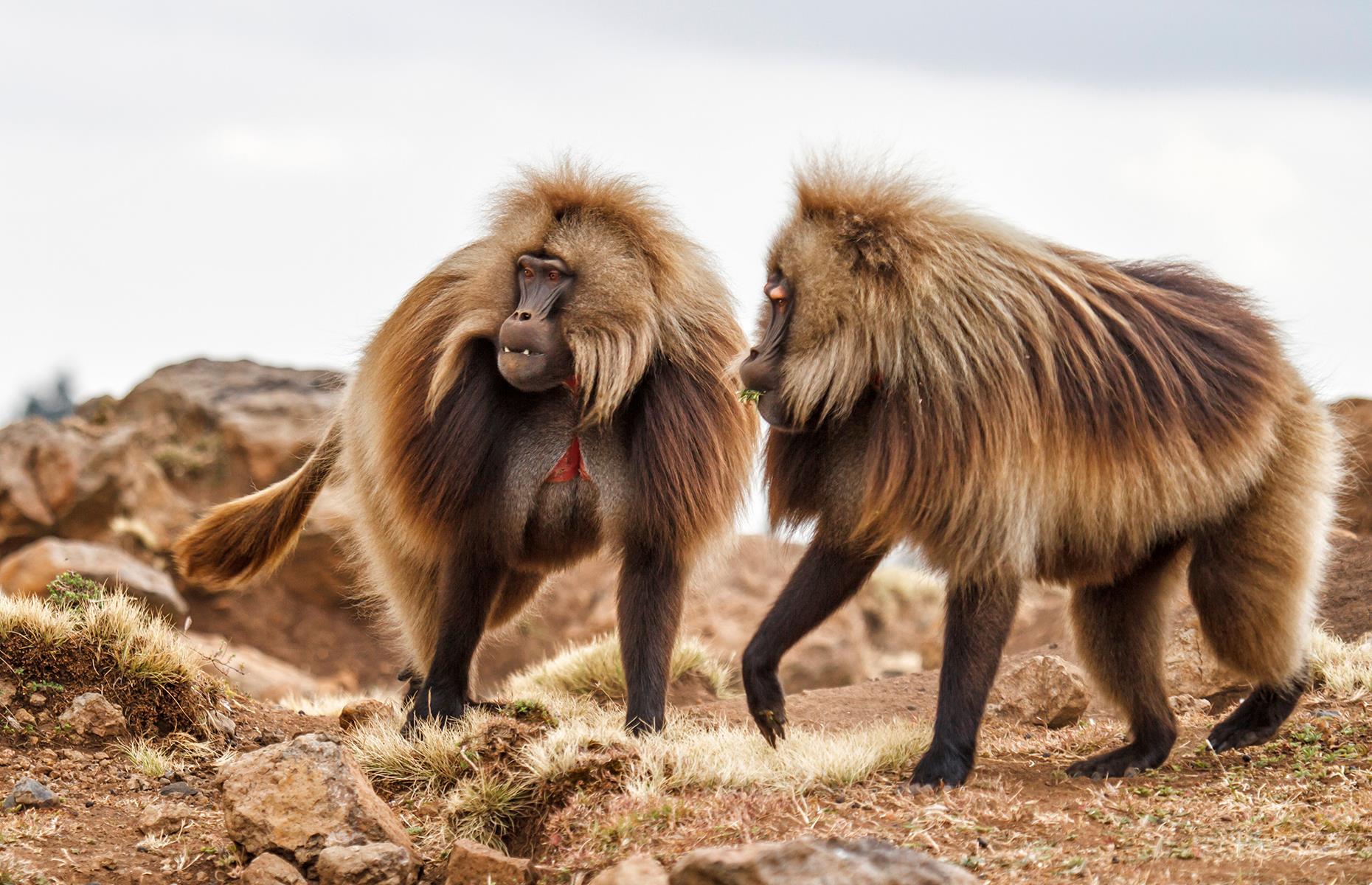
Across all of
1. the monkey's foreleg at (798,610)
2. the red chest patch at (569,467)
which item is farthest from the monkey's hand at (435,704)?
the monkey's foreleg at (798,610)

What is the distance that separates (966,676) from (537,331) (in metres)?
2.00

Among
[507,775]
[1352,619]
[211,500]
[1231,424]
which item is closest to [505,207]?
[507,775]

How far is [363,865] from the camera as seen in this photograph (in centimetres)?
411

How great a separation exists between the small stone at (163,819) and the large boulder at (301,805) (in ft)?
1.76

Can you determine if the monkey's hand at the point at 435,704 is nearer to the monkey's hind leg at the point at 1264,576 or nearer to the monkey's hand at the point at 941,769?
the monkey's hand at the point at 941,769

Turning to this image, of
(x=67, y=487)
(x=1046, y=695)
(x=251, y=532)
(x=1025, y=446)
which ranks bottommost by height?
(x=67, y=487)

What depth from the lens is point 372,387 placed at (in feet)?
19.5

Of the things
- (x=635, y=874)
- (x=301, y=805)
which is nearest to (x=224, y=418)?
(x=301, y=805)

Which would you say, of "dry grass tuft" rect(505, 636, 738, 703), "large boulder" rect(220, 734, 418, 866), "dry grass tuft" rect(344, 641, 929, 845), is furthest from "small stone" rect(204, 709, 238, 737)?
"dry grass tuft" rect(505, 636, 738, 703)

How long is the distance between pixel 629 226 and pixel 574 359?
0.59 m

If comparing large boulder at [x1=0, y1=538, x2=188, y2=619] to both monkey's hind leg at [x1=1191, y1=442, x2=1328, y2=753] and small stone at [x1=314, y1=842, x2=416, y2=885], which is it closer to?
small stone at [x1=314, y1=842, x2=416, y2=885]

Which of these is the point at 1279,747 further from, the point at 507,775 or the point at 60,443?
the point at 60,443

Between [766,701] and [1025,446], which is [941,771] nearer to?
[766,701]

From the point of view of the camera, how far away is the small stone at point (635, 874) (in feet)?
11.6
